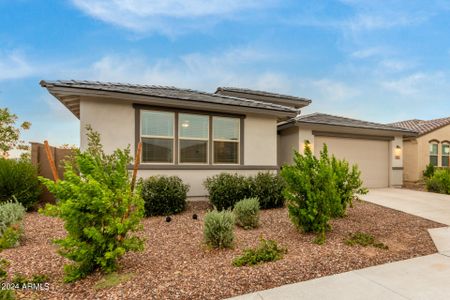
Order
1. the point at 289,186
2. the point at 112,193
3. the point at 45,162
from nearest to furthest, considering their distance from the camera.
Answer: the point at 112,193, the point at 289,186, the point at 45,162

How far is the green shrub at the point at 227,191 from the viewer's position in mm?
7402

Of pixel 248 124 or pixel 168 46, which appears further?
pixel 168 46

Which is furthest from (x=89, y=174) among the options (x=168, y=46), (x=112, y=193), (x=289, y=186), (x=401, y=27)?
(x=401, y=27)

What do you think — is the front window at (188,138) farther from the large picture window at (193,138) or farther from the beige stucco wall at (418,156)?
the beige stucco wall at (418,156)

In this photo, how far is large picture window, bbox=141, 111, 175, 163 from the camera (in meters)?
8.09

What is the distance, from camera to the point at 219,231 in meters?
4.35

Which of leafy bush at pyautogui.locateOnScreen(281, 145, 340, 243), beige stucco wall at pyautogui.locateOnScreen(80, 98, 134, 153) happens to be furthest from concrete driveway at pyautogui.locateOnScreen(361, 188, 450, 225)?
beige stucco wall at pyautogui.locateOnScreen(80, 98, 134, 153)

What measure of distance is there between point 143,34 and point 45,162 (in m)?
7.07

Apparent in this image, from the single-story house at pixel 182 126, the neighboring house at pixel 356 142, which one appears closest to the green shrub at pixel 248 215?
the single-story house at pixel 182 126

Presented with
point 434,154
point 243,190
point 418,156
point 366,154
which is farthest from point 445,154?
point 243,190

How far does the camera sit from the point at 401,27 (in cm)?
1092

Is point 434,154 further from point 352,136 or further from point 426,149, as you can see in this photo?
point 352,136

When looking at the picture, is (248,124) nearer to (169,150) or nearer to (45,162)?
(169,150)

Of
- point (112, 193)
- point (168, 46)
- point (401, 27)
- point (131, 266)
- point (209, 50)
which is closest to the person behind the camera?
point (112, 193)
